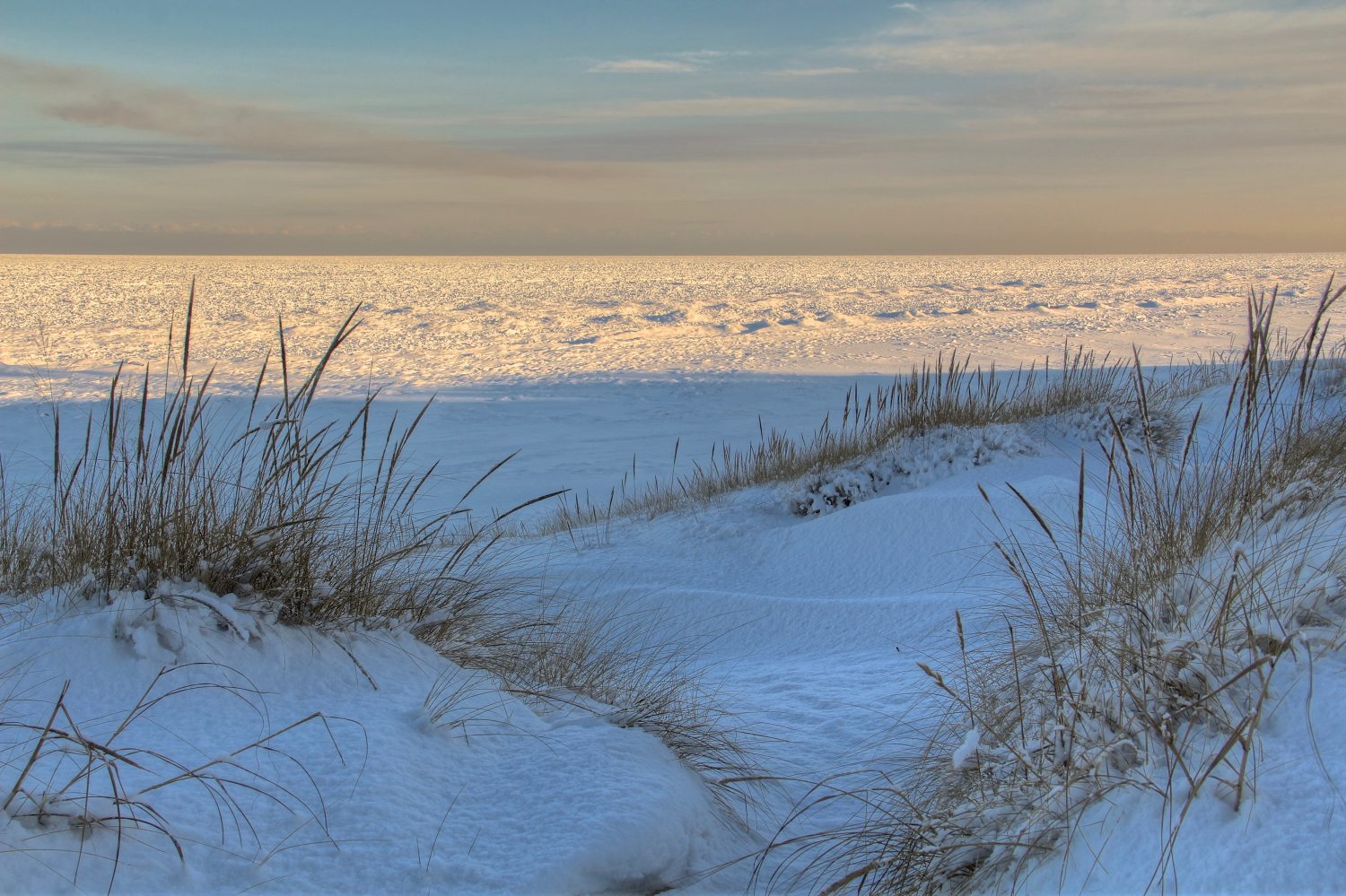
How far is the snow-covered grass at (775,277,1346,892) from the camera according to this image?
1.65 metres

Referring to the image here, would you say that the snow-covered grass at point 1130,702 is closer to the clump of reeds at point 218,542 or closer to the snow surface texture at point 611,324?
the clump of reeds at point 218,542

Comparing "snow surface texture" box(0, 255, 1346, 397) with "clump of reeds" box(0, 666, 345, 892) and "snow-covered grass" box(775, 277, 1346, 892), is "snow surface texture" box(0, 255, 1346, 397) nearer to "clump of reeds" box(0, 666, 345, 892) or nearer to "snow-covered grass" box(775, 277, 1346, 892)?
"clump of reeds" box(0, 666, 345, 892)

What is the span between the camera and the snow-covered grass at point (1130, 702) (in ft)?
5.41

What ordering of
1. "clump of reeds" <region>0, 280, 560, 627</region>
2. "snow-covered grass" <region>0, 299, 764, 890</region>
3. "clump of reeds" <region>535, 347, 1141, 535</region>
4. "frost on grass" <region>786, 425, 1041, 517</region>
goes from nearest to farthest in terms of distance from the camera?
"snow-covered grass" <region>0, 299, 764, 890</region>, "clump of reeds" <region>0, 280, 560, 627</region>, "frost on grass" <region>786, 425, 1041, 517</region>, "clump of reeds" <region>535, 347, 1141, 535</region>

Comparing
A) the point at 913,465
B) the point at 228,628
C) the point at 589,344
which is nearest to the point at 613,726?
the point at 228,628

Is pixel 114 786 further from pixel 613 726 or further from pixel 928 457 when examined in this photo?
pixel 928 457

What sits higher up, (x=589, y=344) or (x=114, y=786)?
(x=589, y=344)

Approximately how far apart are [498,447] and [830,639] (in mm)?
12754

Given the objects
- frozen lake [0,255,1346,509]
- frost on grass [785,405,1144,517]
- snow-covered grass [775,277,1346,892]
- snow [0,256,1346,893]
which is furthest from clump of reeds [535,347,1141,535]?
snow-covered grass [775,277,1346,892]

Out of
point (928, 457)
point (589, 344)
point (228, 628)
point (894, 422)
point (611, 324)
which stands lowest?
point (928, 457)

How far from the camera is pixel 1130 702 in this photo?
1.86 m

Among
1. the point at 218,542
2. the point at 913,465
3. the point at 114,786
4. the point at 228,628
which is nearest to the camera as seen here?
the point at 114,786

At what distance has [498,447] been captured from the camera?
16.5m

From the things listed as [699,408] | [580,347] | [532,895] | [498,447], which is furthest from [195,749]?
[580,347]
